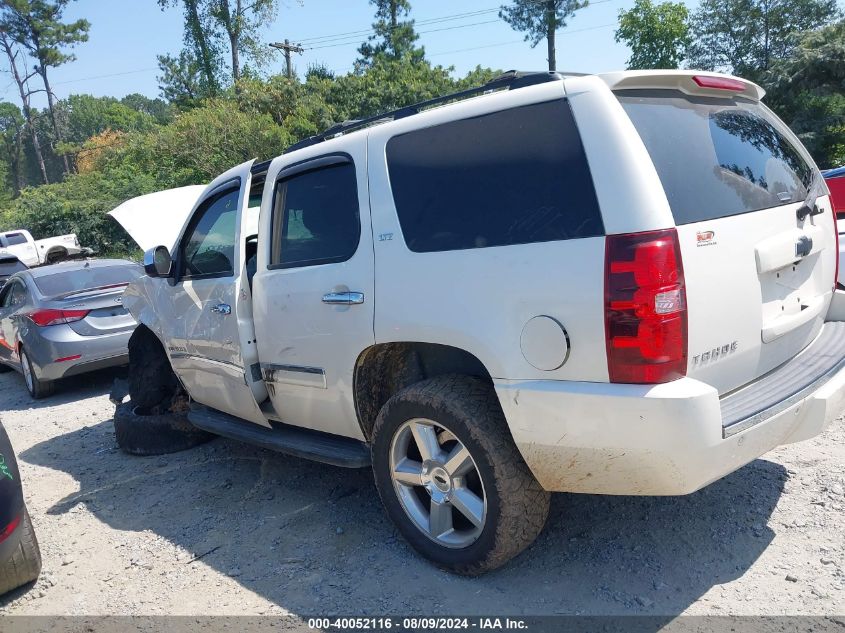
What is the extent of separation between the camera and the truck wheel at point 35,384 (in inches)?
309

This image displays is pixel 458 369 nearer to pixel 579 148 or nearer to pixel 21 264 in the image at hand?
pixel 579 148

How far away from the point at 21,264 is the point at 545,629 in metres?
15.4

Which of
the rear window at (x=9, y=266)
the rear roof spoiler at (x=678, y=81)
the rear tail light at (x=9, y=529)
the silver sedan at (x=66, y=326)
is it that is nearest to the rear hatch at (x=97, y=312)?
the silver sedan at (x=66, y=326)

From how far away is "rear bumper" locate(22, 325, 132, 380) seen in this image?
7.51 metres

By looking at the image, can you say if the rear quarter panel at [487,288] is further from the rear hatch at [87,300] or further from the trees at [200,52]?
the trees at [200,52]

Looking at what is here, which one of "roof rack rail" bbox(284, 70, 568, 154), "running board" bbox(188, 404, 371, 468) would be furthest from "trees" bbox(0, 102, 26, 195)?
"roof rack rail" bbox(284, 70, 568, 154)

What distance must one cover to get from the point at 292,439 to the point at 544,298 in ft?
6.46

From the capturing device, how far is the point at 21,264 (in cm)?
1480

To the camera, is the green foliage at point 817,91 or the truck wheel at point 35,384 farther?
the green foliage at point 817,91

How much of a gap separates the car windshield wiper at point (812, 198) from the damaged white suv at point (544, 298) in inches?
0.7

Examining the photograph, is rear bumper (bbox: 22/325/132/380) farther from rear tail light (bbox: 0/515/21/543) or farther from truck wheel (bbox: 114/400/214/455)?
rear tail light (bbox: 0/515/21/543)

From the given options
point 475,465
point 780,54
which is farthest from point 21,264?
point 780,54

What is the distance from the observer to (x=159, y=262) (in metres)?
4.66

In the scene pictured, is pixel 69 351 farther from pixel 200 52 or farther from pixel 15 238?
pixel 200 52
